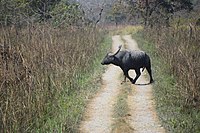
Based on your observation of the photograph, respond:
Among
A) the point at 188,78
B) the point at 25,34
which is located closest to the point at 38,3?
the point at 25,34

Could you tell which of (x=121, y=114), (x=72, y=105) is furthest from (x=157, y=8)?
(x=121, y=114)

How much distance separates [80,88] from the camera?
37.2 ft

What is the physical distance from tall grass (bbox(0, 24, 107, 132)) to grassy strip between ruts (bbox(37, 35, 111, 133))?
3cm

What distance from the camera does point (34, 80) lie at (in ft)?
25.6

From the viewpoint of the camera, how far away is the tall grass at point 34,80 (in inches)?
264

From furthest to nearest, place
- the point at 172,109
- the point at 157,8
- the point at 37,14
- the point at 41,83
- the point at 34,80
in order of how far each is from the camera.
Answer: the point at 157,8
the point at 37,14
the point at 172,109
the point at 41,83
the point at 34,80

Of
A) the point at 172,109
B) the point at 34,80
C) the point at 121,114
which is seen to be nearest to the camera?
the point at 34,80

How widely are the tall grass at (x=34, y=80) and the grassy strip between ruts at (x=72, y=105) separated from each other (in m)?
0.03

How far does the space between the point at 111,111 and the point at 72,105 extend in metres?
0.98

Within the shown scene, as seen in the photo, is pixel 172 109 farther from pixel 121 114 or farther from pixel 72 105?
pixel 72 105

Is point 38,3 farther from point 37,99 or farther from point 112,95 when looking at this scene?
point 37,99

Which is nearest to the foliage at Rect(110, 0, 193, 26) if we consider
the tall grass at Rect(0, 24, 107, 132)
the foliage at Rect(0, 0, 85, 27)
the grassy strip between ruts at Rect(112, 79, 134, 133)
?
the foliage at Rect(0, 0, 85, 27)

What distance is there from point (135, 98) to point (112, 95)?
2.51 ft

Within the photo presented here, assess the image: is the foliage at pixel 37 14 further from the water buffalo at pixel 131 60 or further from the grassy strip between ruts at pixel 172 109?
the grassy strip between ruts at pixel 172 109
